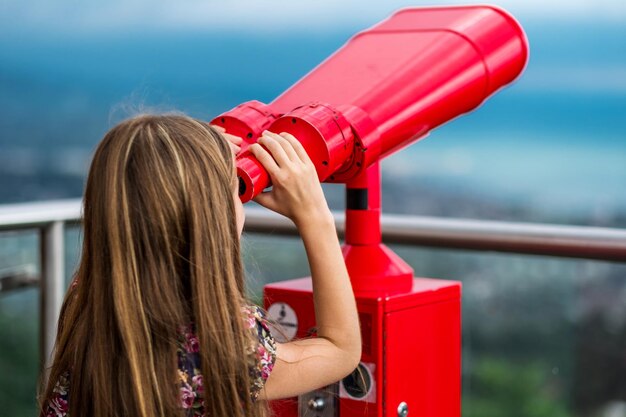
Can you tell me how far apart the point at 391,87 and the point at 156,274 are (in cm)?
41

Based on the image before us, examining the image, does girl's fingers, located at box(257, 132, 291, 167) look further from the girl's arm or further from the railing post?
the railing post

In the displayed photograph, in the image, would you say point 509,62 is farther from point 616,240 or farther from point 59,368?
point 59,368

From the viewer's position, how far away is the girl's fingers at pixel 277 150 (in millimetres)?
1015

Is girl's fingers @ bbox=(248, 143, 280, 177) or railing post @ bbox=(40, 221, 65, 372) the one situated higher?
girl's fingers @ bbox=(248, 143, 280, 177)

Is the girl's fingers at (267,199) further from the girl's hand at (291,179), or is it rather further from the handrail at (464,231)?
the handrail at (464,231)

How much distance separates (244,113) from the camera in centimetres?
115

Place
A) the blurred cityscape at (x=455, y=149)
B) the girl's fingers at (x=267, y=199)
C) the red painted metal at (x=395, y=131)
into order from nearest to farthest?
the girl's fingers at (x=267, y=199), the red painted metal at (x=395, y=131), the blurred cityscape at (x=455, y=149)

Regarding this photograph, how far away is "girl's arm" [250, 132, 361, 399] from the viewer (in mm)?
1021

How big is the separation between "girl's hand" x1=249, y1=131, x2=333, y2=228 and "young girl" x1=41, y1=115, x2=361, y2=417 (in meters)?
0.05

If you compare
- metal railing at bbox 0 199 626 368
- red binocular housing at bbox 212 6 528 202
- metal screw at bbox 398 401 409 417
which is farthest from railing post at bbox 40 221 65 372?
metal screw at bbox 398 401 409 417

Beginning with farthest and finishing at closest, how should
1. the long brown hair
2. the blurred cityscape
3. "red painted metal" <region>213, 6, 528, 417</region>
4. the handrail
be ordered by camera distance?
the blurred cityscape < the handrail < "red painted metal" <region>213, 6, 528, 417</region> < the long brown hair

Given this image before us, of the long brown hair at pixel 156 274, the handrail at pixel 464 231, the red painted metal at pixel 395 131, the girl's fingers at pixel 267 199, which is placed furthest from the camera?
the handrail at pixel 464 231

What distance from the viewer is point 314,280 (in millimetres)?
1048

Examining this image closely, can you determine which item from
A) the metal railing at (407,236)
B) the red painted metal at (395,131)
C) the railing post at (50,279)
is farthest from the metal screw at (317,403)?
the railing post at (50,279)
